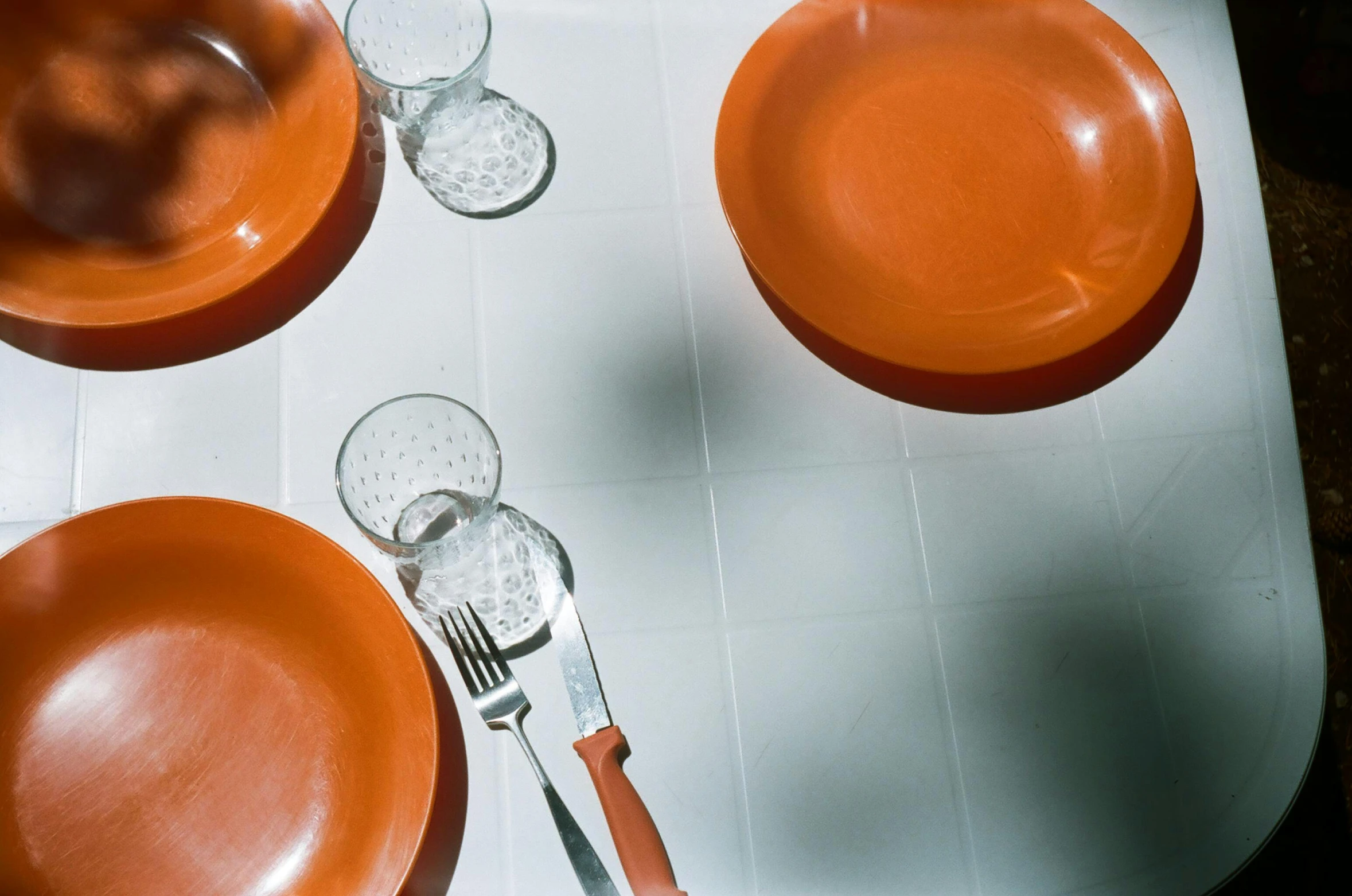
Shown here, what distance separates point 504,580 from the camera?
706 mm

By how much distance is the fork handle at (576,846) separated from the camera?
0.63 m

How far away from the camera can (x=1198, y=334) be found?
0.76m

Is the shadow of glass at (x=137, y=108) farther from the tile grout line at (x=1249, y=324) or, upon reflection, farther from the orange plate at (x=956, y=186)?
the tile grout line at (x=1249, y=324)

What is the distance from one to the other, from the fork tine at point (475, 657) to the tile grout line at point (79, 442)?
31cm

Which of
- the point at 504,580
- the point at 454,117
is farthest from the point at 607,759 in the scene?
the point at 454,117

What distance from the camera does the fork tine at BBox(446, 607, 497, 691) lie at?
0.65 m

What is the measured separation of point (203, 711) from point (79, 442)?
0.25 m

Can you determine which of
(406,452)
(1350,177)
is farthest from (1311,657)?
(1350,177)

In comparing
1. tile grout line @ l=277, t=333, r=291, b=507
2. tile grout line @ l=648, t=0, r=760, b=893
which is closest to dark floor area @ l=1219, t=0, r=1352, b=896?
tile grout line @ l=648, t=0, r=760, b=893

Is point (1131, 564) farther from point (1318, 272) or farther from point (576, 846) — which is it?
point (1318, 272)

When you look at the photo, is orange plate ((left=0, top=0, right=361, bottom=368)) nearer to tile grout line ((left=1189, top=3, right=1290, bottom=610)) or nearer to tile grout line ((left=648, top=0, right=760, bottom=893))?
tile grout line ((left=648, top=0, right=760, bottom=893))

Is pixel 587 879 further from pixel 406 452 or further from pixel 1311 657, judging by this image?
pixel 1311 657

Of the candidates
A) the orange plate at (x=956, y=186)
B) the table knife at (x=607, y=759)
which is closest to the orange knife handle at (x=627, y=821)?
the table knife at (x=607, y=759)

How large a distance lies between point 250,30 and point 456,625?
1.69ft
